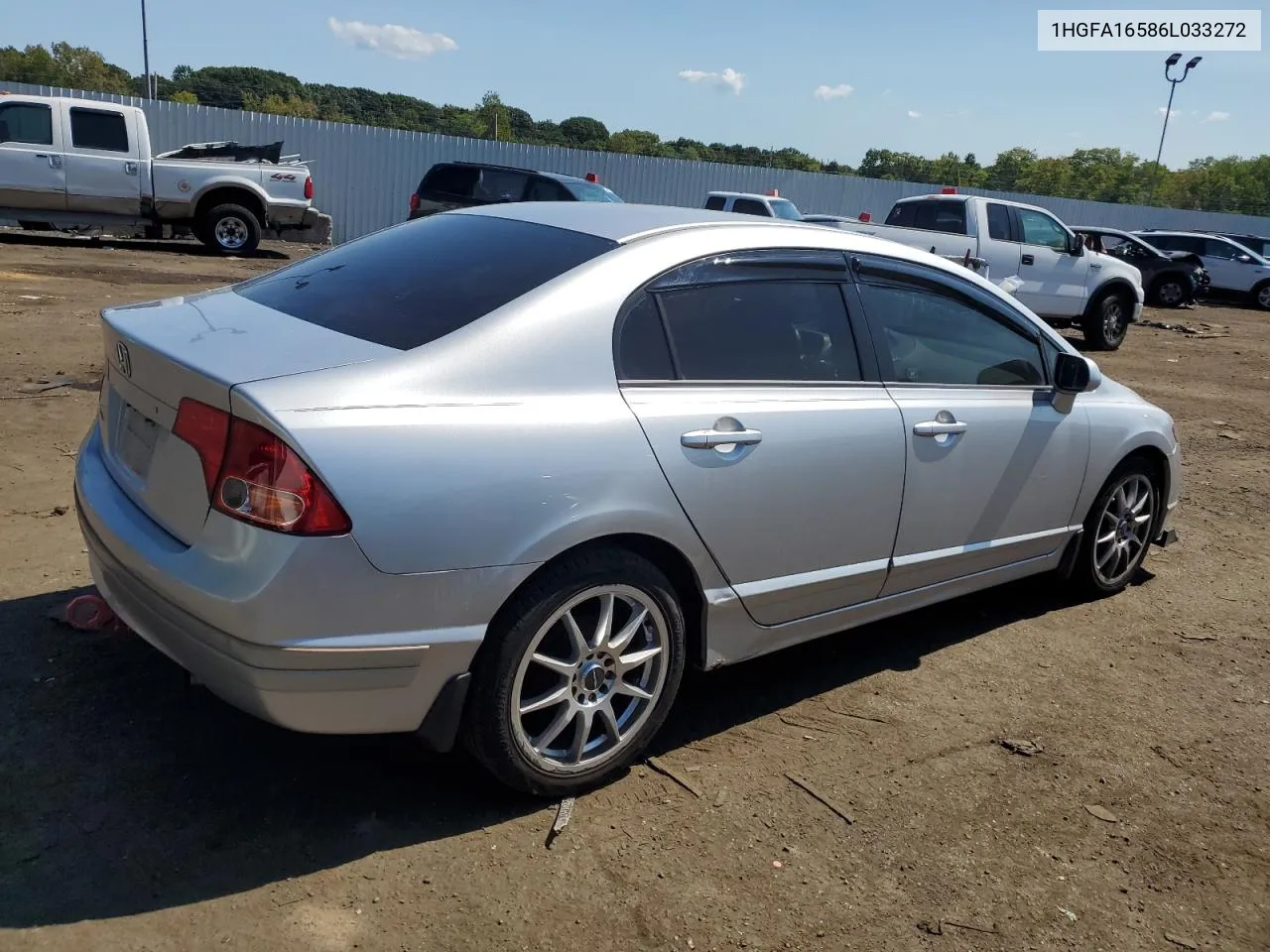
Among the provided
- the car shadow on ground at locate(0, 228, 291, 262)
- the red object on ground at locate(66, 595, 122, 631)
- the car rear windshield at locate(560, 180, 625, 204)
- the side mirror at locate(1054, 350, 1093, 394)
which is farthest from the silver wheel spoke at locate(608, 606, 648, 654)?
the car shadow on ground at locate(0, 228, 291, 262)

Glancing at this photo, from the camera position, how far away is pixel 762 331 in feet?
11.7

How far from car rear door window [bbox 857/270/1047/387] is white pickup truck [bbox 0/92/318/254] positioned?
14.8 metres

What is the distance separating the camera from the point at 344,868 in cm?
276

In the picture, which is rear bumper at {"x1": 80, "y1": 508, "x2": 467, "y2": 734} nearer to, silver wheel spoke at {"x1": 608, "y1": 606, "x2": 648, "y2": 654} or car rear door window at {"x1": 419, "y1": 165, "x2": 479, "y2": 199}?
silver wheel spoke at {"x1": 608, "y1": 606, "x2": 648, "y2": 654}

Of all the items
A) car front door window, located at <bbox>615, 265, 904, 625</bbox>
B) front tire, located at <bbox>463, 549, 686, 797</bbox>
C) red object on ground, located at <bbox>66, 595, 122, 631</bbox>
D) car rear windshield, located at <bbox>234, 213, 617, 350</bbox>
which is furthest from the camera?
red object on ground, located at <bbox>66, 595, 122, 631</bbox>

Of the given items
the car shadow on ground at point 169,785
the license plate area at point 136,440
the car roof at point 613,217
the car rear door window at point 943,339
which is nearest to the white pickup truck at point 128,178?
the car shadow on ground at point 169,785

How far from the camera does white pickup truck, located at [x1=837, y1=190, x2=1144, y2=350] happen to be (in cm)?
1378

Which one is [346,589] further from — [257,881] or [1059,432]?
[1059,432]

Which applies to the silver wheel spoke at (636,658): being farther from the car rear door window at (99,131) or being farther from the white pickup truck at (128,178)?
the car rear door window at (99,131)

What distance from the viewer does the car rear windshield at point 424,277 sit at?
306 cm

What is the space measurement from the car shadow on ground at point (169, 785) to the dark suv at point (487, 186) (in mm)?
13469

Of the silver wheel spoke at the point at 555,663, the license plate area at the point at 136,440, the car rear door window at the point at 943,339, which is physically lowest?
the silver wheel spoke at the point at 555,663

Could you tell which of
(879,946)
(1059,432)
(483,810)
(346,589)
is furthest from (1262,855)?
(346,589)

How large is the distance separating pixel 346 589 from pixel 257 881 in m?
0.79
